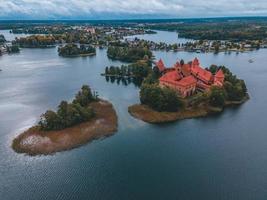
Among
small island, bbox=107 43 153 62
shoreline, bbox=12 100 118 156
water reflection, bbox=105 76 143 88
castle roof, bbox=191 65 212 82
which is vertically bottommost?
small island, bbox=107 43 153 62

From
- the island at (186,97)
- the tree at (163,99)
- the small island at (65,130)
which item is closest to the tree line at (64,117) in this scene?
the small island at (65,130)

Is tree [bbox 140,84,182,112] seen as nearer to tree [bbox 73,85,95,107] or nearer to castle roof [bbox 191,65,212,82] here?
tree [bbox 73,85,95,107]

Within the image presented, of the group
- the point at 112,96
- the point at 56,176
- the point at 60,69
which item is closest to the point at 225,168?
the point at 56,176

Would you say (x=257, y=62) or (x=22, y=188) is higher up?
(x=22, y=188)

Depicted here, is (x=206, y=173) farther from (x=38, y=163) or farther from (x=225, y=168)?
(x=38, y=163)

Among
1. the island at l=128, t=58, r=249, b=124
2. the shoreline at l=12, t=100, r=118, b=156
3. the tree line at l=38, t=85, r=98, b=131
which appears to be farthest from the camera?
the island at l=128, t=58, r=249, b=124

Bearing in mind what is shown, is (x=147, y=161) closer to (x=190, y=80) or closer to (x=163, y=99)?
(x=163, y=99)

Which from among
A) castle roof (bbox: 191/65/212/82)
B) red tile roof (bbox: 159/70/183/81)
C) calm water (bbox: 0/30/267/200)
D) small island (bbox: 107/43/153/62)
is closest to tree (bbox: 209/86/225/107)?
calm water (bbox: 0/30/267/200)
